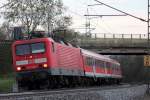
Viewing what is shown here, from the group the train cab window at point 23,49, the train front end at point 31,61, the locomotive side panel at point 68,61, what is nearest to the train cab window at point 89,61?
the locomotive side panel at point 68,61

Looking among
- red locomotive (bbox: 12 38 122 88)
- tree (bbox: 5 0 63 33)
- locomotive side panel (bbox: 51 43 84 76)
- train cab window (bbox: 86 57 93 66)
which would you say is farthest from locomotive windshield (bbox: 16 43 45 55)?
tree (bbox: 5 0 63 33)

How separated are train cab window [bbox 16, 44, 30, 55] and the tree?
108 feet

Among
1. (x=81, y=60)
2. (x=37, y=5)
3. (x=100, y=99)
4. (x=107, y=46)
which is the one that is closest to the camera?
(x=100, y=99)

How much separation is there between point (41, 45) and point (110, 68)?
29015mm

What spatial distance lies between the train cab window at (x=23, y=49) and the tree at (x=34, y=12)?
33030 millimetres

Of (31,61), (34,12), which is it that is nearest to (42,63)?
(31,61)

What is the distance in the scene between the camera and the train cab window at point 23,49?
116 ft

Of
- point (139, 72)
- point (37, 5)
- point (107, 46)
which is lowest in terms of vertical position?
point (139, 72)

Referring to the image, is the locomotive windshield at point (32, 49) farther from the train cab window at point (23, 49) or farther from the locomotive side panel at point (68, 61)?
the locomotive side panel at point (68, 61)

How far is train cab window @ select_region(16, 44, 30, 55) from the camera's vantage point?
3544cm

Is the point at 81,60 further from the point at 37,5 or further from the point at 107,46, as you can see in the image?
the point at 107,46

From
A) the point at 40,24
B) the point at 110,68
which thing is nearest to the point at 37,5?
the point at 40,24

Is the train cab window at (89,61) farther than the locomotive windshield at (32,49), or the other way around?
the train cab window at (89,61)

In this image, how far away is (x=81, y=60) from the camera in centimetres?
4475
